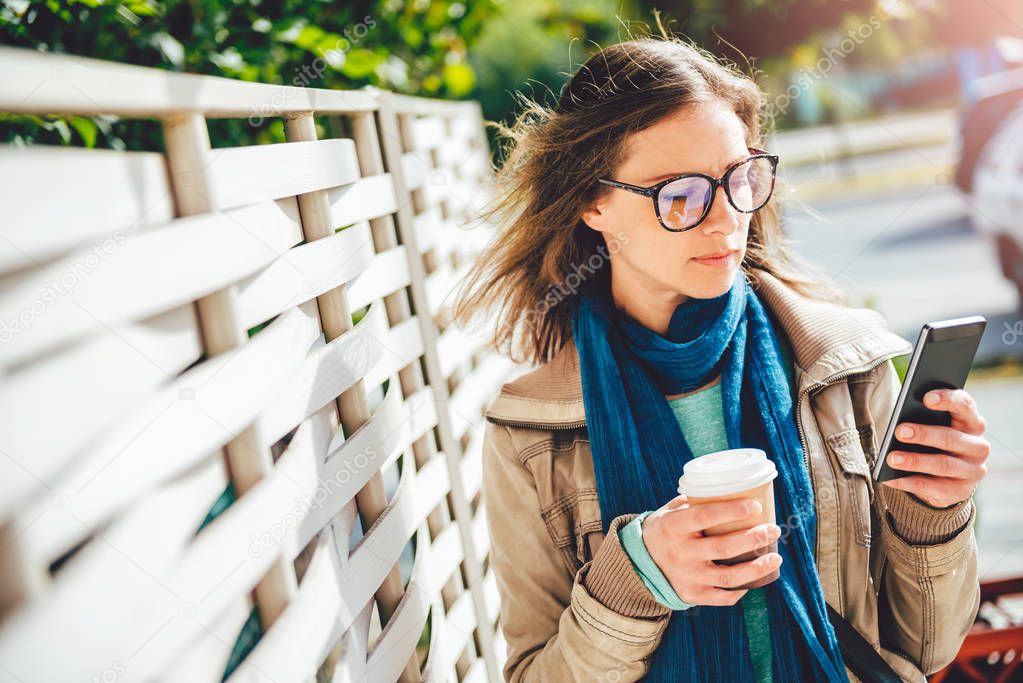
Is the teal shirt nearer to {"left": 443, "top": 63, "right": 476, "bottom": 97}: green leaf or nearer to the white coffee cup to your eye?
the white coffee cup

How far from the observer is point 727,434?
1.82 meters

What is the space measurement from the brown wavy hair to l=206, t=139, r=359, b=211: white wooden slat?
1.38 ft

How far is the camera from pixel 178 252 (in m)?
1.06

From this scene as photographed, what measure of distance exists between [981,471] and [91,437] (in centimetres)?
140

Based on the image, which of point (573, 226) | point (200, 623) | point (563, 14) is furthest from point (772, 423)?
point (563, 14)

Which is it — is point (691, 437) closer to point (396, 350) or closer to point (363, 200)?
point (396, 350)

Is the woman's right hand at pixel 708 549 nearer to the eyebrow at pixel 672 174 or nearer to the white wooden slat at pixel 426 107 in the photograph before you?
the eyebrow at pixel 672 174

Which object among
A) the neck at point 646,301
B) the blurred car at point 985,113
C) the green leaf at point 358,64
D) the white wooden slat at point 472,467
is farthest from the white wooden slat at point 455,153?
the blurred car at point 985,113

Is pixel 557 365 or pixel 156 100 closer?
pixel 156 100

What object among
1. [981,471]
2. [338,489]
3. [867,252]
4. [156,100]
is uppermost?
[156,100]

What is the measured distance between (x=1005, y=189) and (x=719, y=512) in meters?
6.57

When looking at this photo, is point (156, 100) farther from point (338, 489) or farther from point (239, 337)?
point (338, 489)

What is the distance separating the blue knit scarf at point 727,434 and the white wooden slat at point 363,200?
50cm

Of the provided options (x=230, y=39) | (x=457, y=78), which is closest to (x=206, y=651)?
(x=230, y=39)
